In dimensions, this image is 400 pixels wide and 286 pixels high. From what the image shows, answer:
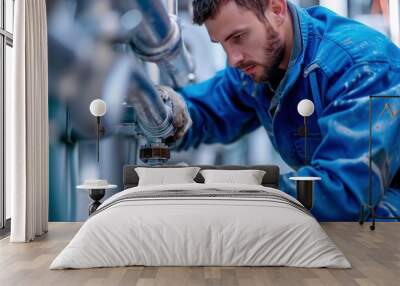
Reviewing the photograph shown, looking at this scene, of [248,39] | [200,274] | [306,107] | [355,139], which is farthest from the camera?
[248,39]

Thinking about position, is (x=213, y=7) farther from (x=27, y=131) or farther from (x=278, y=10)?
(x=27, y=131)

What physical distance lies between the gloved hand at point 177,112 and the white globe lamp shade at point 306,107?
5.20 feet

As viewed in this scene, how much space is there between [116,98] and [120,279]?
4175 millimetres

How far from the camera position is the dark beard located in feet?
26.8

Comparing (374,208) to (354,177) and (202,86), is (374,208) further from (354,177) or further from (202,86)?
(202,86)

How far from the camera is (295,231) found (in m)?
5.08

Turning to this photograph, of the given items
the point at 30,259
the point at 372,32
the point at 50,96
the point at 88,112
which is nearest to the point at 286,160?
the point at 372,32

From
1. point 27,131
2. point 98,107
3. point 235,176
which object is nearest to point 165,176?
point 235,176

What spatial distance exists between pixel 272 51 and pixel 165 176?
2320 mm

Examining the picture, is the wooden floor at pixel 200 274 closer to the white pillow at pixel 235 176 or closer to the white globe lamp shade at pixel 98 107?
the white pillow at pixel 235 176

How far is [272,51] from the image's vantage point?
8180 mm

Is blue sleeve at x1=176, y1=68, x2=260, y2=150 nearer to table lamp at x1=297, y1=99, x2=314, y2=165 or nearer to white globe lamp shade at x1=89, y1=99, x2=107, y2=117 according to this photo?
table lamp at x1=297, y1=99, x2=314, y2=165

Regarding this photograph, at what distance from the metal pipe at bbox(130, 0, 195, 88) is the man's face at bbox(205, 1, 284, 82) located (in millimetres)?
509

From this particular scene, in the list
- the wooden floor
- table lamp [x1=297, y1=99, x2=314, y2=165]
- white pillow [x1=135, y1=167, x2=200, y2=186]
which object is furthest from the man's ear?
the wooden floor
